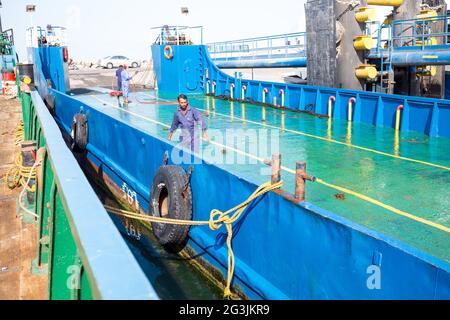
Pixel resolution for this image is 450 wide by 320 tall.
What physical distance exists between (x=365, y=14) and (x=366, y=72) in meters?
1.79

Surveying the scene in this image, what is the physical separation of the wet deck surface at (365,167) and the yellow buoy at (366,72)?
8.45 feet

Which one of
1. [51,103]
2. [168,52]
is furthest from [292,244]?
[168,52]

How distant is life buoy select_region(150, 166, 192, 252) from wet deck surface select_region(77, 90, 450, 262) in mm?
730

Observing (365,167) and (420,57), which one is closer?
(365,167)

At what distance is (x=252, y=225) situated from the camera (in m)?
5.18

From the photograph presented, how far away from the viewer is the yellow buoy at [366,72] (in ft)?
44.8

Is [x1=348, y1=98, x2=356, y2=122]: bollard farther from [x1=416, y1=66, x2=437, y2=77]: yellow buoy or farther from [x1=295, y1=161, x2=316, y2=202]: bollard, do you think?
[x1=295, y1=161, x2=316, y2=202]: bollard

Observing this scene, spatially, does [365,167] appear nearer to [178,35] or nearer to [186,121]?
[186,121]

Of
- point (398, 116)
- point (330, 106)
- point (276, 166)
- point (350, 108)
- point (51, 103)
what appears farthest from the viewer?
point (51, 103)

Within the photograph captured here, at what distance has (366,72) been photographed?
13.7 m

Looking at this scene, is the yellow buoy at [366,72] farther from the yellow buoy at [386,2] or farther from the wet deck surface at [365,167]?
the wet deck surface at [365,167]

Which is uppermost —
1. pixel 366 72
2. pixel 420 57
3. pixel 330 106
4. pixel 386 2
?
pixel 386 2

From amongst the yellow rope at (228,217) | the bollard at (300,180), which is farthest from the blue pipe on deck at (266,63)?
the bollard at (300,180)

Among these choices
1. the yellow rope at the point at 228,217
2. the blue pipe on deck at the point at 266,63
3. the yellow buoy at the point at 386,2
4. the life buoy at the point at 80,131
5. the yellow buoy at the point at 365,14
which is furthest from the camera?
the blue pipe on deck at the point at 266,63
